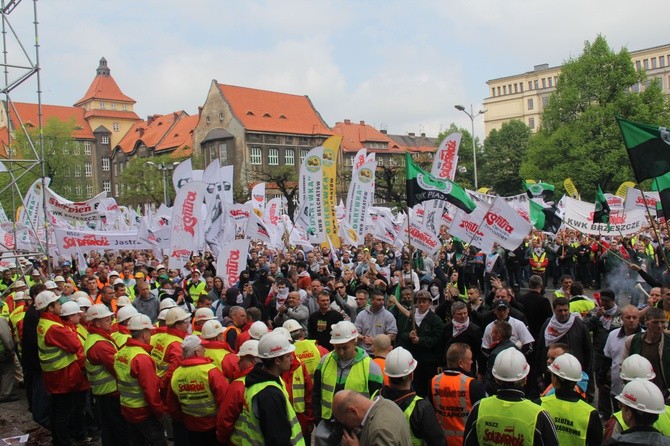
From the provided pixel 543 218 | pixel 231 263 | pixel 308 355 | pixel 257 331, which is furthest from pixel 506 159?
pixel 257 331

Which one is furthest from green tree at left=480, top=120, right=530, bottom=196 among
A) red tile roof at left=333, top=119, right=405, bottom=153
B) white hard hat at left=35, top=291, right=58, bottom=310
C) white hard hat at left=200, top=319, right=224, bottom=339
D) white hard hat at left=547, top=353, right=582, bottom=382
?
white hard hat at left=547, top=353, right=582, bottom=382

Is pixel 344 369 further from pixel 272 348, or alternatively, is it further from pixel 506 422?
pixel 506 422

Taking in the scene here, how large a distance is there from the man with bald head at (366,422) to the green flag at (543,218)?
1254 cm

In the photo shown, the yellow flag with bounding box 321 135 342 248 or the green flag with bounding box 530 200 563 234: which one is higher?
the yellow flag with bounding box 321 135 342 248

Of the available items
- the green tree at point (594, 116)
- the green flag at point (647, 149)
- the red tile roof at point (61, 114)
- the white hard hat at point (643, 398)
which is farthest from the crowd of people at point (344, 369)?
the red tile roof at point (61, 114)

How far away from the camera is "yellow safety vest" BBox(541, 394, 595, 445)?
423 cm

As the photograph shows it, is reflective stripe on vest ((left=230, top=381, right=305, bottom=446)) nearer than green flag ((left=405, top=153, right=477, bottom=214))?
Yes

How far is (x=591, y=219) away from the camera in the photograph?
48.7 feet

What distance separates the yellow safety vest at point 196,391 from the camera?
5418mm

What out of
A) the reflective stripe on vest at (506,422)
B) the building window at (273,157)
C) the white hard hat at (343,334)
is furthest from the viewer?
the building window at (273,157)

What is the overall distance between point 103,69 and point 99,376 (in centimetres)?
12032

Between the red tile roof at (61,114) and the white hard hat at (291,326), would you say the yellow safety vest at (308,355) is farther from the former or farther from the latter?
the red tile roof at (61,114)

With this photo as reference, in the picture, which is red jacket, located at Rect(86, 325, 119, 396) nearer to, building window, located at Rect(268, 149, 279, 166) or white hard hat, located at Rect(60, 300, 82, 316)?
white hard hat, located at Rect(60, 300, 82, 316)

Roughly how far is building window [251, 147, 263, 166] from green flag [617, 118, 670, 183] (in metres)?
75.9
